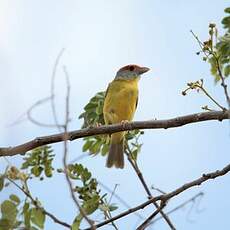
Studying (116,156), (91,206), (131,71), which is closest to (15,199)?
(91,206)

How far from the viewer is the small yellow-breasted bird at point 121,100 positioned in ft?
17.4

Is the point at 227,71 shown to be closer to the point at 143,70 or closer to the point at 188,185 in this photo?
the point at 188,185

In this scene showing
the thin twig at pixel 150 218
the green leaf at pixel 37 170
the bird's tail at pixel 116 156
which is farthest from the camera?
the bird's tail at pixel 116 156

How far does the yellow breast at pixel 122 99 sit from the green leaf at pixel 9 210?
108 inches

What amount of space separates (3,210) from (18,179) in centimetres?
18

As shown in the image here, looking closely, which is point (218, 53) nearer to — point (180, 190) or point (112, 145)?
point (180, 190)

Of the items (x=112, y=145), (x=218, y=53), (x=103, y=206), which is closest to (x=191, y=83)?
(x=218, y=53)

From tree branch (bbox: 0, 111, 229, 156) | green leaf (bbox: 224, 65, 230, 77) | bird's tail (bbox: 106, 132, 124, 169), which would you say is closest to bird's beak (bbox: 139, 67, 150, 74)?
bird's tail (bbox: 106, 132, 124, 169)

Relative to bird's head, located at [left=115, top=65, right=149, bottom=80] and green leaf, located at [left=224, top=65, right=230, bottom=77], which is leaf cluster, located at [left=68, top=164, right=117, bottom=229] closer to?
green leaf, located at [left=224, top=65, right=230, bottom=77]

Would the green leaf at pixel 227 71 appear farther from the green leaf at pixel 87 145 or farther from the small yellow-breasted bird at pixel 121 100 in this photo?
the small yellow-breasted bird at pixel 121 100

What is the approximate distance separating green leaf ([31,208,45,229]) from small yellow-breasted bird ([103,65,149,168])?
2310mm

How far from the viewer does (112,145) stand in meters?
5.66

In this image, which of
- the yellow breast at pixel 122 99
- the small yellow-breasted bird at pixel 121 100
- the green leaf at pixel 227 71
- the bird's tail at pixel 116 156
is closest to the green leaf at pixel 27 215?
the green leaf at pixel 227 71

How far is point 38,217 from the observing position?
2.81 m
